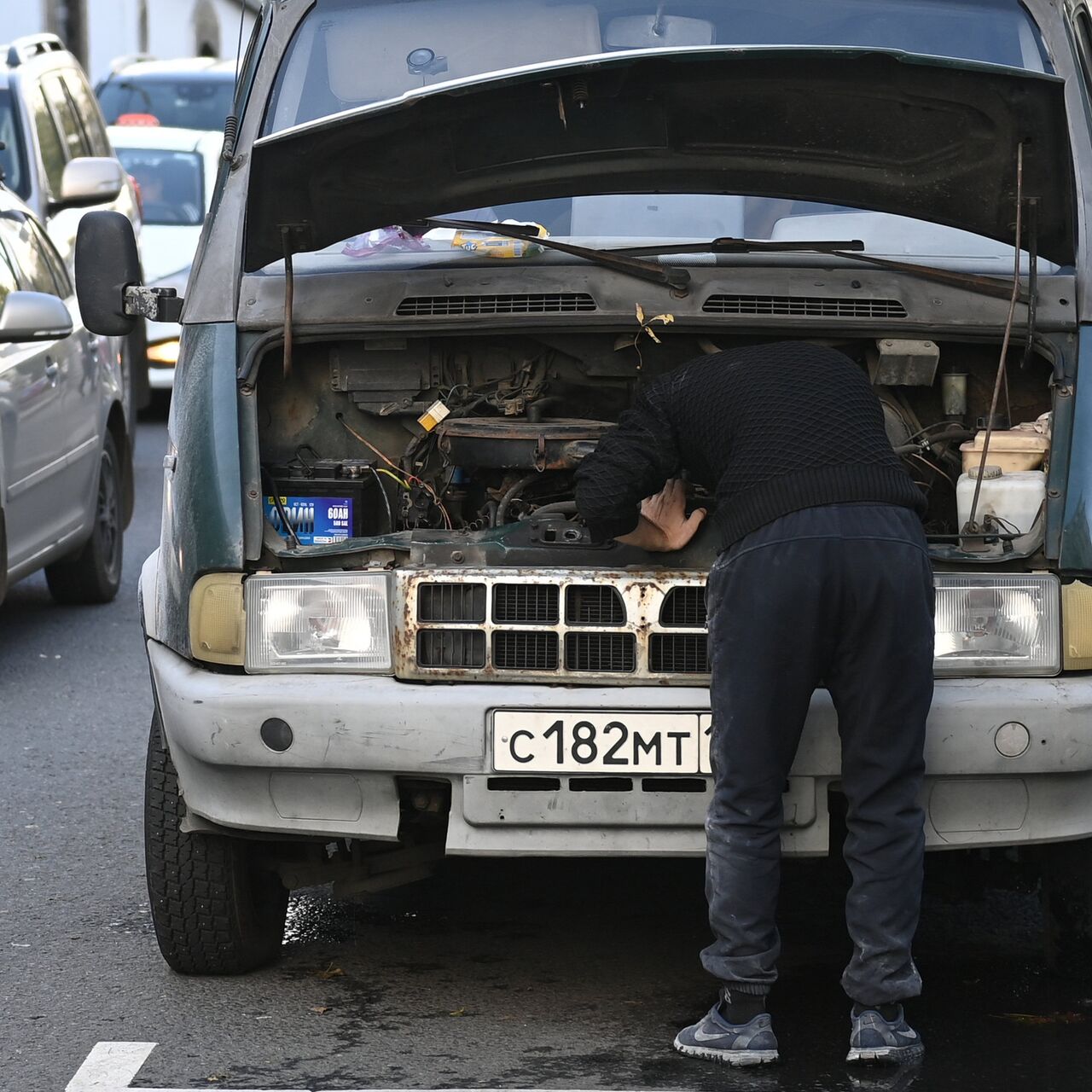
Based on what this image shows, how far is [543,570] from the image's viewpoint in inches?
166

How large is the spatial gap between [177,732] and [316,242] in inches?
47.4

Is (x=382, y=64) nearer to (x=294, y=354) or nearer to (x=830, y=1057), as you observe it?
(x=294, y=354)

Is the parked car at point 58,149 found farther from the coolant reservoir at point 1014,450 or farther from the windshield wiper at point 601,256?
the coolant reservoir at point 1014,450

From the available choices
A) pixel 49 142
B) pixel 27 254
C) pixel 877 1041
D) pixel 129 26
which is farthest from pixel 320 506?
pixel 129 26

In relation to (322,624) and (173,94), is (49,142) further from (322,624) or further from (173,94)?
(173,94)

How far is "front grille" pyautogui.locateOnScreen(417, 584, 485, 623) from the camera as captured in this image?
13.8 feet

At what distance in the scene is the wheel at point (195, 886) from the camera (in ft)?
15.0

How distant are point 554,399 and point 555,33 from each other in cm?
98

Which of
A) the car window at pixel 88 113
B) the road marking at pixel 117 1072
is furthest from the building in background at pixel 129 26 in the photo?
the road marking at pixel 117 1072

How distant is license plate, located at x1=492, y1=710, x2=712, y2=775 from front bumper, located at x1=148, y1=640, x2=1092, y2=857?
1.1 inches

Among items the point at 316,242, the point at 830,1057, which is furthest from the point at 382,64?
the point at 830,1057

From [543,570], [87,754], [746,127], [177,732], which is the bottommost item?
[87,754]

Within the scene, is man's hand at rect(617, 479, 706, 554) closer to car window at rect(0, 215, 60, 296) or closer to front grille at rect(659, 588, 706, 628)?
front grille at rect(659, 588, 706, 628)

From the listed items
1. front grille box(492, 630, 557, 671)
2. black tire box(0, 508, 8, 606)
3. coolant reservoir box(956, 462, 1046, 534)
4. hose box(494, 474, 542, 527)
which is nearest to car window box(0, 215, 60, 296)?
black tire box(0, 508, 8, 606)
